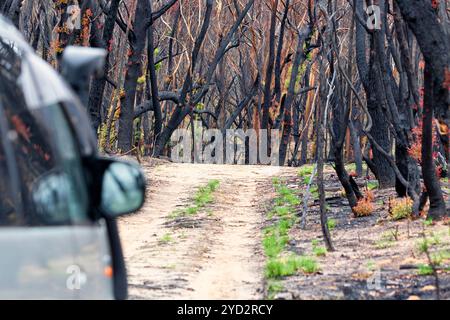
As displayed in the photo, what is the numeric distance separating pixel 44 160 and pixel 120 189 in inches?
19.7

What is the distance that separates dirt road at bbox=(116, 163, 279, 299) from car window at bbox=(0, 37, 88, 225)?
436 cm

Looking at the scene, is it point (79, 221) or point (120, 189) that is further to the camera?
point (120, 189)

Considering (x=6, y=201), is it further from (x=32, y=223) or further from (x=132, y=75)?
(x=132, y=75)

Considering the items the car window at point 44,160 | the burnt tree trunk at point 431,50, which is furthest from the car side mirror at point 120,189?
the burnt tree trunk at point 431,50

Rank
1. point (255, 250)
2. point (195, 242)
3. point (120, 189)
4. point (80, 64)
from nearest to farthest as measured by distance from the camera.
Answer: point (80, 64) → point (120, 189) → point (255, 250) → point (195, 242)

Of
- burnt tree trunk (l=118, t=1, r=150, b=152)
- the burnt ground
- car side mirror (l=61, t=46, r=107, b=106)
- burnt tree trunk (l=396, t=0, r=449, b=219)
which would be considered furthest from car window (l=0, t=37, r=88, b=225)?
burnt tree trunk (l=118, t=1, r=150, b=152)

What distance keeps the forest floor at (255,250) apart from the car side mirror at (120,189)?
4360mm

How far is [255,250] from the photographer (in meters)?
12.6

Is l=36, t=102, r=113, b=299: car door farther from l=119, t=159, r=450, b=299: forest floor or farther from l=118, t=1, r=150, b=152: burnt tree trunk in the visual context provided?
l=118, t=1, r=150, b=152: burnt tree trunk

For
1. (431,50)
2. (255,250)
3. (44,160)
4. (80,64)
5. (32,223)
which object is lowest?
(255,250)

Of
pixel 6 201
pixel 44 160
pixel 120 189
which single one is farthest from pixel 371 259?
pixel 6 201

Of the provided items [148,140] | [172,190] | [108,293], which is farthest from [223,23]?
[108,293]

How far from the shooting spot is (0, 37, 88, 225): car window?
3215 millimetres

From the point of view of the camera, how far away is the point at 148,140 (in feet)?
118
